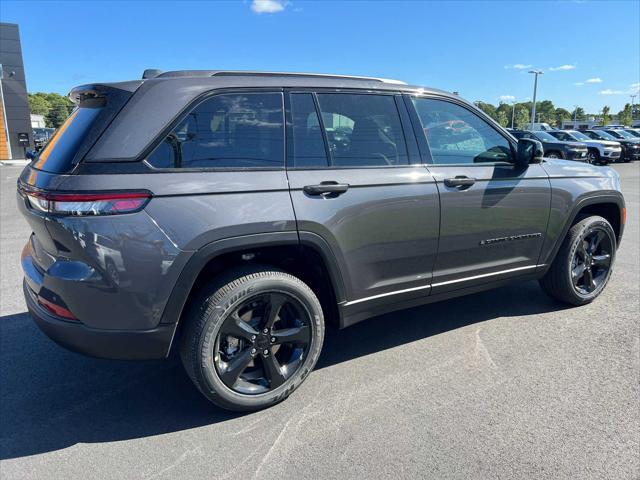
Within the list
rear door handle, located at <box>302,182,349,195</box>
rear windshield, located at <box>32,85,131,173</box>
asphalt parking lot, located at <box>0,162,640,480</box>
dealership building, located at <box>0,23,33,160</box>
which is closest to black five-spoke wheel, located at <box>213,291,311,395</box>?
asphalt parking lot, located at <box>0,162,640,480</box>

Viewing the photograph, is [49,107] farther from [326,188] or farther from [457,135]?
[326,188]

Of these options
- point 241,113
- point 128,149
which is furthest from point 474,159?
point 128,149

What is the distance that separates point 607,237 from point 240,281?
138 inches

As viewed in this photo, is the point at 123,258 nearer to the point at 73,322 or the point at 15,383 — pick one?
the point at 73,322

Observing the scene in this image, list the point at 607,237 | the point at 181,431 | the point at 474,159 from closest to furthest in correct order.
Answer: the point at 181,431 → the point at 474,159 → the point at 607,237

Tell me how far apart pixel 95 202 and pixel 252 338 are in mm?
1103

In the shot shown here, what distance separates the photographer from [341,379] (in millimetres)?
3088

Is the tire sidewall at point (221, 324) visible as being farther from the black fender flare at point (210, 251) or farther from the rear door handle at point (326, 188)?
the rear door handle at point (326, 188)

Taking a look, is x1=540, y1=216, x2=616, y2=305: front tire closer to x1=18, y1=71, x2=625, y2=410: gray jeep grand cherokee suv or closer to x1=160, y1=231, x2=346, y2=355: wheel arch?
x1=18, y1=71, x2=625, y2=410: gray jeep grand cherokee suv

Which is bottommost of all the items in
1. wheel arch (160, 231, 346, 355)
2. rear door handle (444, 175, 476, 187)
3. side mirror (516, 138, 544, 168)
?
wheel arch (160, 231, 346, 355)

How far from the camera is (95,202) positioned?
7.34 ft

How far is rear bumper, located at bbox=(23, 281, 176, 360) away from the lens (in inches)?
93.4

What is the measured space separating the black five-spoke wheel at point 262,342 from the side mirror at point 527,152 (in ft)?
6.84

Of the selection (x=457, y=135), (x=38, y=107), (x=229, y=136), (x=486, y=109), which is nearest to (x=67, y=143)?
(x=229, y=136)
